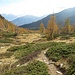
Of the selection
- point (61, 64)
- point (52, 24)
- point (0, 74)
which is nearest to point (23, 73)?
point (0, 74)

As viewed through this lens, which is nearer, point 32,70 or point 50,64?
point 32,70

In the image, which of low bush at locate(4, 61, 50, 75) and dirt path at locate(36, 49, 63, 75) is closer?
low bush at locate(4, 61, 50, 75)

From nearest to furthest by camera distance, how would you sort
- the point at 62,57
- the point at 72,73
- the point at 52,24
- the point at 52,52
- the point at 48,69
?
the point at 72,73 < the point at 48,69 < the point at 62,57 < the point at 52,52 < the point at 52,24

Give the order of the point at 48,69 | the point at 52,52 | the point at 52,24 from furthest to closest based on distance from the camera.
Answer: the point at 52,24
the point at 52,52
the point at 48,69

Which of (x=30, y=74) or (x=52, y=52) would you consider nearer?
(x=30, y=74)

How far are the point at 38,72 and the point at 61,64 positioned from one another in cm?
338

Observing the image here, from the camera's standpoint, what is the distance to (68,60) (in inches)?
918

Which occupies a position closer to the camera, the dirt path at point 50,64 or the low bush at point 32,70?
the low bush at point 32,70

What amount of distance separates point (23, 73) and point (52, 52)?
7055 millimetres

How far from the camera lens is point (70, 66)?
2153cm

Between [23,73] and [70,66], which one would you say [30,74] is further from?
[70,66]

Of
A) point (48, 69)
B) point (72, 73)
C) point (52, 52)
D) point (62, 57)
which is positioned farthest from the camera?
point (52, 52)

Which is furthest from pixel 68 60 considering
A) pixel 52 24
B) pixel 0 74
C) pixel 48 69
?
pixel 52 24

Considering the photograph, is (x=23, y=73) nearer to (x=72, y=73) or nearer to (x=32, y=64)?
(x=32, y=64)
